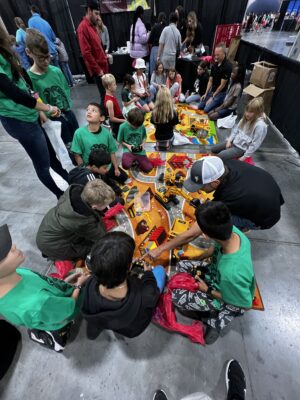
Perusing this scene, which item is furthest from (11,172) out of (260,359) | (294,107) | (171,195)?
(294,107)

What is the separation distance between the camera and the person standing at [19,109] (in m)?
1.79

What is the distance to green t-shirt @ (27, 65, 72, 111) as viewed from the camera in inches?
97.0

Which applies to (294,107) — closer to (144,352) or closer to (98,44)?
(98,44)

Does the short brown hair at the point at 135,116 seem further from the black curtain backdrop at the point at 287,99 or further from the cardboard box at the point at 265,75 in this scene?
the cardboard box at the point at 265,75

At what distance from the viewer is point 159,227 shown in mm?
2559

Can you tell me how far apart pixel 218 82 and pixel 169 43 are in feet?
5.22

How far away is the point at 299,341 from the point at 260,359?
41 centimetres

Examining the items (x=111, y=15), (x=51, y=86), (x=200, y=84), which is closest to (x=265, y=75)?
(x=200, y=84)

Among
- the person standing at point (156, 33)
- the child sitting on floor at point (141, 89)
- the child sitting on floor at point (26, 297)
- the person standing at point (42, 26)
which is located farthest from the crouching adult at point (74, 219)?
the person standing at point (156, 33)

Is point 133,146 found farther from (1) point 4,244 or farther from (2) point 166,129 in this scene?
(1) point 4,244

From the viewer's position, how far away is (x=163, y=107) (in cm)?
357

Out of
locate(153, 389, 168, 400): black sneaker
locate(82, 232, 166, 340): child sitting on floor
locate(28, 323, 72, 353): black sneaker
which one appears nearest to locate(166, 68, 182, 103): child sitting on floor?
locate(82, 232, 166, 340): child sitting on floor

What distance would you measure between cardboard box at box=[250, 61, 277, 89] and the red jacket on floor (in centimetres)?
364

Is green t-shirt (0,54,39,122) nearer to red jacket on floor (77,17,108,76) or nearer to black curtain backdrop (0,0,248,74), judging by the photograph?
red jacket on floor (77,17,108,76)
